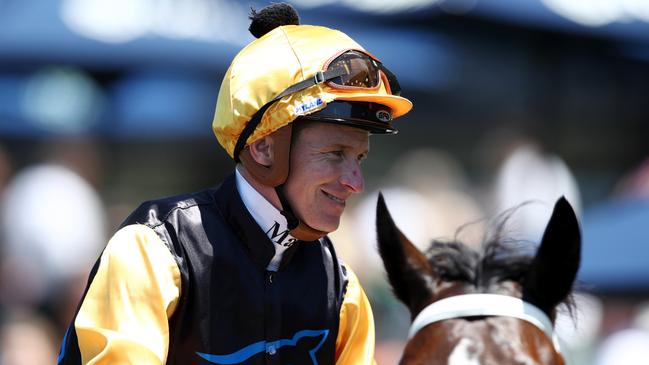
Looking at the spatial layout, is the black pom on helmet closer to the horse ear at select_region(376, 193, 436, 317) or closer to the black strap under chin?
the black strap under chin

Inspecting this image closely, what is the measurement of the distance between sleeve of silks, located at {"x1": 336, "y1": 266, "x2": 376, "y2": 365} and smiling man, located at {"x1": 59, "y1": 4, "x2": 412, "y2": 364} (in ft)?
0.28

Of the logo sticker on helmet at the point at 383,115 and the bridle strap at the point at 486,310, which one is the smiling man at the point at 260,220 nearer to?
the logo sticker on helmet at the point at 383,115

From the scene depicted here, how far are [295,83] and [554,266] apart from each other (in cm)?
96

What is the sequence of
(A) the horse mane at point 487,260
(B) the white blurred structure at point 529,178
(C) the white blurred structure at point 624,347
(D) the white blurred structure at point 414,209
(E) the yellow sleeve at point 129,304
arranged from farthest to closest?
(B) the white blurred structure at point 529,178 → (D) the white blurred structure at point 414,209 → (C) the white blurred structure at point 624,347 → (A) the horse mane at point 487,260 → (E) the yellow sleeve at point 129,304

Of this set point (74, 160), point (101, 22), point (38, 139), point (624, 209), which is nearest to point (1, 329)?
point (74, 160)

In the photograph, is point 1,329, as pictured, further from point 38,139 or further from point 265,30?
point 265,30

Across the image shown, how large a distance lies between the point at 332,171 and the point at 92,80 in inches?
267

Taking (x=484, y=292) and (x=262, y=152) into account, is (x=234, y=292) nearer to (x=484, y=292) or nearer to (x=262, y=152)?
(x=262, y=152)

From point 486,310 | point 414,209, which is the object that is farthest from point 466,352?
point 414,209

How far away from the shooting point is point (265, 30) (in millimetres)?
3148

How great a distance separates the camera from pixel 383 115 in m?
2.96

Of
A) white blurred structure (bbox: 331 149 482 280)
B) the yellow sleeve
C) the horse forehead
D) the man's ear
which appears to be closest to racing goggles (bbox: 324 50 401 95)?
the man's ear

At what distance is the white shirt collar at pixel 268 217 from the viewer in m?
3.06

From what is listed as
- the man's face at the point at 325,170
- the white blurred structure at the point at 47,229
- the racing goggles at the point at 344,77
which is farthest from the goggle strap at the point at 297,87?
the white blurred structure at the point at 47,229
